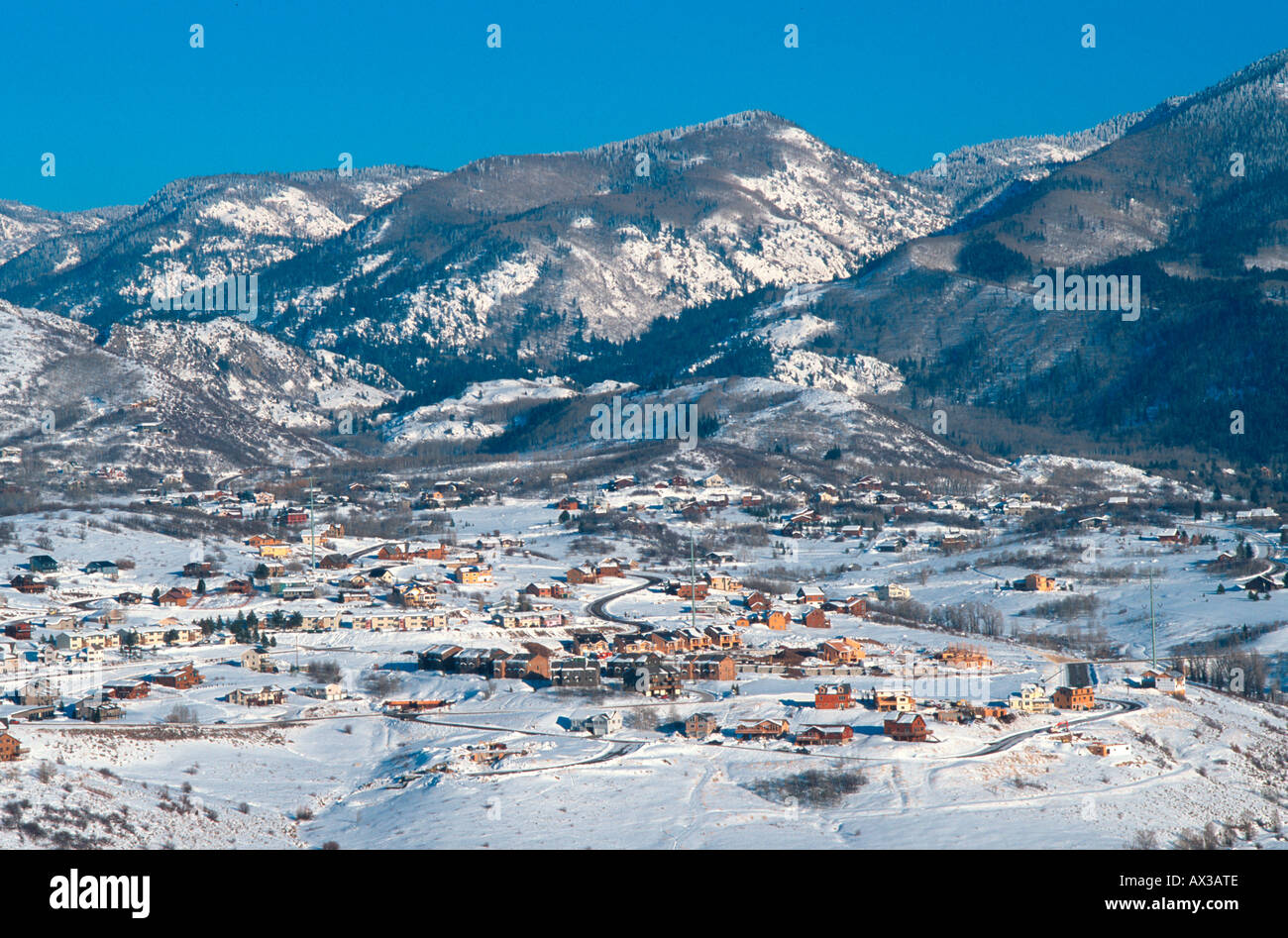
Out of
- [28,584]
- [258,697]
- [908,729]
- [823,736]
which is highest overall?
[28,584]

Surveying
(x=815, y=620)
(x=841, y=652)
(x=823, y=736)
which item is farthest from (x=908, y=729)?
(x=815, y=620)

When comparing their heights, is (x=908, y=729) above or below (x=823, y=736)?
above

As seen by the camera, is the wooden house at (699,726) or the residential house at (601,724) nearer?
the wooden house at (699,726)

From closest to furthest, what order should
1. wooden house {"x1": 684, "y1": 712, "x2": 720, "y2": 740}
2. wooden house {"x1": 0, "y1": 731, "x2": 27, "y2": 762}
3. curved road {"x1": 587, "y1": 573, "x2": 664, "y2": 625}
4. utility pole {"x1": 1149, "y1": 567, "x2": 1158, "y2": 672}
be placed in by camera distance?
1. wooden house {"x1": 0, "y1": 731, "x2": 27, "y2": 762}
2. wooden house {"x1": 684, "y1": 712, "x2": 720, "y2": 740}
3. utility pole {"x1": 1149, "y1": 567, "x2": 1158, "y2": 672}
4. curved road {"x1": 587, "y1": 573, "x2": 664, "y2": 625}

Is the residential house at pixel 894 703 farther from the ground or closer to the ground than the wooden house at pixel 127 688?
closer to the ground

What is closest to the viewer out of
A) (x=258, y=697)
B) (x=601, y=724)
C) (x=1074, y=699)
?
(x=601, y=724)

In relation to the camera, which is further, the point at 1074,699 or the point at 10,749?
the point at 1074,699

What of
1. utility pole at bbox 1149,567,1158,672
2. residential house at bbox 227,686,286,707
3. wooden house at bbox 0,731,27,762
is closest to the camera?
wooden house at bbox 0,731,27,762

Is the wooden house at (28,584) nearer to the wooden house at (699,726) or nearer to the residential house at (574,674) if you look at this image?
the residential house at (574,674)

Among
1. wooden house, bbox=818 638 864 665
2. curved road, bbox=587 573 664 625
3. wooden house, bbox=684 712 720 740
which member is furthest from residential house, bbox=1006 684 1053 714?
curved road, bbox=587 573 664 625

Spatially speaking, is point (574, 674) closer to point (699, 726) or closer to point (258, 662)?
point (699, 726)

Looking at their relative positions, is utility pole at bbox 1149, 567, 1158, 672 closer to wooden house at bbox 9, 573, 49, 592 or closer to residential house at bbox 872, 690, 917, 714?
residential house at bbox 872, 690, 917, 714

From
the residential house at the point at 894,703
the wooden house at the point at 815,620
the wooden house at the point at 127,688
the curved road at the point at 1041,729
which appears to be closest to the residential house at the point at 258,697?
the wooden house at the point at 127,688
